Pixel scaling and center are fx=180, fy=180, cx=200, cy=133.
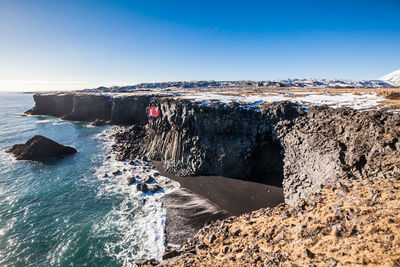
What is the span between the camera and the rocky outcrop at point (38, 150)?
40309 mm

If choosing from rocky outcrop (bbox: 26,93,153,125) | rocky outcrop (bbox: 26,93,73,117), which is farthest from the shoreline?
rocky outcrop (bbox: 26,93,73,117)

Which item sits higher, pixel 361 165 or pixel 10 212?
pixel 361 165

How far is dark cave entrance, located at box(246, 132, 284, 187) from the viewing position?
2986 centimetres

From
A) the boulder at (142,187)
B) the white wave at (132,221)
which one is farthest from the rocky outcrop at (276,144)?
the white wave at (132,221)

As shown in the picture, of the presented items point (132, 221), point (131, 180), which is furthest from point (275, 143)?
point (131, 180)

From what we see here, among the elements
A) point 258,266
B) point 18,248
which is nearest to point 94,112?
point 18,248

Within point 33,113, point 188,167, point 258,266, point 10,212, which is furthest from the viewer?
point 33,113

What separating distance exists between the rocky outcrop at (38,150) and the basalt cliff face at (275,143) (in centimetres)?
1307

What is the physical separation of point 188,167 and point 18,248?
2233 cm

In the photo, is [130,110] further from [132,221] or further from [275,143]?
[275,143]

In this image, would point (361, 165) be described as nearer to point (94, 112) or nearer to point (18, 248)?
point (18, 248)

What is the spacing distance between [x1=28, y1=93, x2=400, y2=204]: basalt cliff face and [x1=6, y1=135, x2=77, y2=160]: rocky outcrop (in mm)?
13070

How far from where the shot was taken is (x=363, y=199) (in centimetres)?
1179

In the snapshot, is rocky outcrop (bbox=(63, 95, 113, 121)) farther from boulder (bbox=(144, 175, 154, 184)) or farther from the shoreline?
the shoreline
